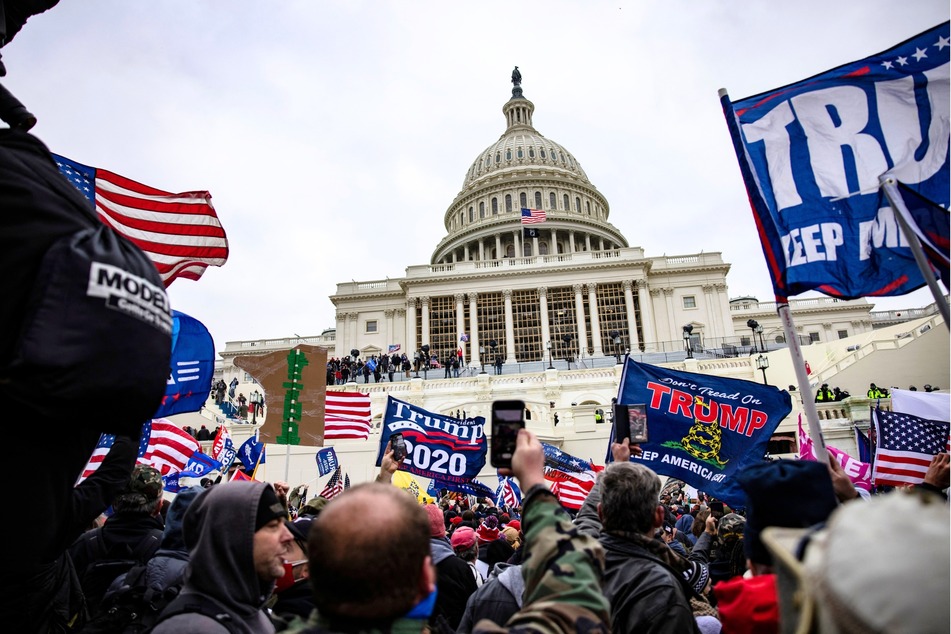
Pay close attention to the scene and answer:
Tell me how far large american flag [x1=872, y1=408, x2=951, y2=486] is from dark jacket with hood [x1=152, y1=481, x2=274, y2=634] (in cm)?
756

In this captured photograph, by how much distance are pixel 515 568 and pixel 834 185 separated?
13.0 feet

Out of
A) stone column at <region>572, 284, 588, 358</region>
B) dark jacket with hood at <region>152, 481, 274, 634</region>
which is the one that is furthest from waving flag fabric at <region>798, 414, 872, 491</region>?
stone column at <region>572, 284, 588, 358</region>

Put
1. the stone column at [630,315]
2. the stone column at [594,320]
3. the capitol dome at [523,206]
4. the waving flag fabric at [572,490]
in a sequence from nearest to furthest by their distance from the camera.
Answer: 1. the waving flag fabric at [572,490]
2. the stone column at [594,320]
3. the stone column at [630,315]
4. the capitol dome at [523,206]

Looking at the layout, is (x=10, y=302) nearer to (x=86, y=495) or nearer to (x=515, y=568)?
(x=86, y=495)

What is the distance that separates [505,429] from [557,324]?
4981 cm

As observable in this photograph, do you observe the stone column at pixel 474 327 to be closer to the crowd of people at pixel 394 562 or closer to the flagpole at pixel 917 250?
the flagpole at pixel 917 250

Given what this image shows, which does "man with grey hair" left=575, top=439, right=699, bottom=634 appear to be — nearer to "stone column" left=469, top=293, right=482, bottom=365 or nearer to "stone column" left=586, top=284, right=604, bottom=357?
"stone column" left=586, top=284, right=604, bottom=357

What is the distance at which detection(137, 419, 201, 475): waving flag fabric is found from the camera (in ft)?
31.7

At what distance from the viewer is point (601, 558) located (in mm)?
1893

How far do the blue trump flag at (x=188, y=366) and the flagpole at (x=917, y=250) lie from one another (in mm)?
6304

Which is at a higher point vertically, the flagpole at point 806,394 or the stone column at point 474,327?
the stone column at point 474,327

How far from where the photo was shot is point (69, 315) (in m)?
1.59

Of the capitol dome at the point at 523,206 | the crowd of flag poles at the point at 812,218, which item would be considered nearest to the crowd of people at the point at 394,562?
the crowd of flag poles at the point at 812,218

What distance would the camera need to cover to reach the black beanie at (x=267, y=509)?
2.67 meters
